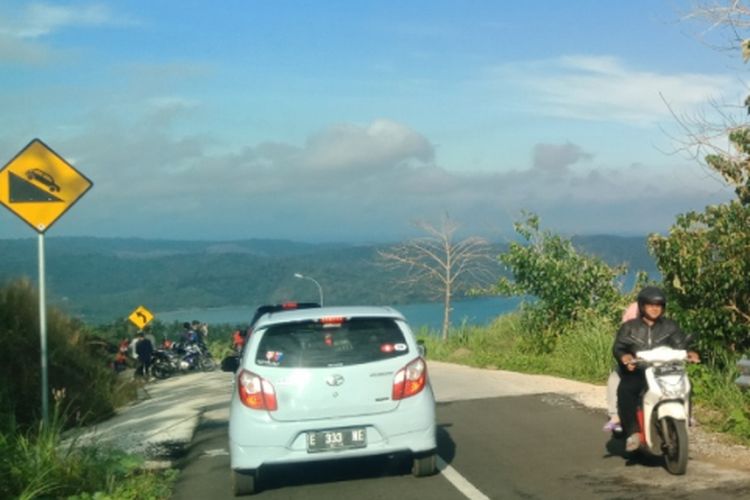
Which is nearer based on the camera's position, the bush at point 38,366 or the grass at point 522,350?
the bush at point 38,366

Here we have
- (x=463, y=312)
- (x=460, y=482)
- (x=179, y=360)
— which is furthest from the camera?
(x=179, y=360)

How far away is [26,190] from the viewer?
11258mm

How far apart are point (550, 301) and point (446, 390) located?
6.69 m

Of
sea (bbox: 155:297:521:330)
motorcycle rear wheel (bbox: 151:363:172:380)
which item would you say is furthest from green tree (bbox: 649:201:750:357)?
motorcycle rear wheel (bbox: 151:363:172:380)

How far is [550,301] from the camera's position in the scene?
23375mm

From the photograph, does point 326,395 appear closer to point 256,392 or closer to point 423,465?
point 256,392

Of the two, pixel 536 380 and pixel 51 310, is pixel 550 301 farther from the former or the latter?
pixel 51 310

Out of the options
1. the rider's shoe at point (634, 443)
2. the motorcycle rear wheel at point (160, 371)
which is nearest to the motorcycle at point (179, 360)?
the motorcycle rear wheel at point (160, 371)

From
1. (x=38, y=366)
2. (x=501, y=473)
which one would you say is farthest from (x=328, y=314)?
(x=38, y=366)

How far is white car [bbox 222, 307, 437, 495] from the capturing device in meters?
8.75

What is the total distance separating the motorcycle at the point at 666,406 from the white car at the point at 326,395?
195cm

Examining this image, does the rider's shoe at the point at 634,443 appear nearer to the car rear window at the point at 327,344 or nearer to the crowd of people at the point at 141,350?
the car rear window at the point at 327,344

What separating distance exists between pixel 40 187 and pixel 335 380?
183 inches

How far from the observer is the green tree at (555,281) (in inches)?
885
